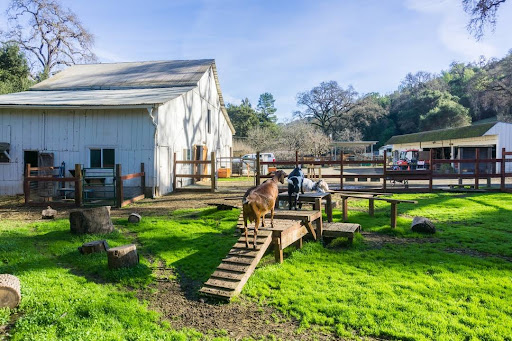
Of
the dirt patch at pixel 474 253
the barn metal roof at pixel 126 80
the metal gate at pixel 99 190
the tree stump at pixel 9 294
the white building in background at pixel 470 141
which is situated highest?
the barn metal roof at pixel 126 80

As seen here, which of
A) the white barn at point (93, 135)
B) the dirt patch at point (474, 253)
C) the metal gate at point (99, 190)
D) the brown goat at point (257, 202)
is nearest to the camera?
the brown goat at point (257, 202)

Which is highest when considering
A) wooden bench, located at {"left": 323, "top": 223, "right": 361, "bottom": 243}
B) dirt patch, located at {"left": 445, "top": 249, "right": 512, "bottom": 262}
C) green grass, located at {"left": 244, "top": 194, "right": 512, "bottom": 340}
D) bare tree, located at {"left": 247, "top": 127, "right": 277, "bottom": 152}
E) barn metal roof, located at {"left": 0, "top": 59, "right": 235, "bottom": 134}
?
barn metal roof, located at {"left": 0, "top": 59, "right": 235, "bottom": 134}

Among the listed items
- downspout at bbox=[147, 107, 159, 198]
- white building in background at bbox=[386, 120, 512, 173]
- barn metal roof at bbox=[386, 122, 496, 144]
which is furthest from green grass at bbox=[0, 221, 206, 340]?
barn metal roof at bbox=[386, 122, 496, 144]

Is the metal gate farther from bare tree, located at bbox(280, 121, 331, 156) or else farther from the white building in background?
bare tree, located at bbox(280, 121, 331, 156)

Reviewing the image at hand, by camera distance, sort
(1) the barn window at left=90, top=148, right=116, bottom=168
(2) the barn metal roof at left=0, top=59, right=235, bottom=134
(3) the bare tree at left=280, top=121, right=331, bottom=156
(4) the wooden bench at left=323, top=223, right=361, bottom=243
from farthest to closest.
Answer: (3) the bare tree at left=280, top=121, right=331, bottom=156, (2) the barn metal roof at left=0, top=59, right=235, bottom=134, (1) the barn window at left=90, top=148, right=116, bottom=168, (4) the wooden bench at left=323, top=223, right=361, bottom=243

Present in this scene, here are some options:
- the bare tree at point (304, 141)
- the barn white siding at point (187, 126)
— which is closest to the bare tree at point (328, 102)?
the bare tree at point (304, 141)

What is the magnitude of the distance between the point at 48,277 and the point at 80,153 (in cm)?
1044

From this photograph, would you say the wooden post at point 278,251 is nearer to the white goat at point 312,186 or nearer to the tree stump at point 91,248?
the white goat at point 312,186

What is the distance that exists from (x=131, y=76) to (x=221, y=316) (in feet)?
66.5

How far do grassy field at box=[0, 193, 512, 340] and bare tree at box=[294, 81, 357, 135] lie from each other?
50071 mm

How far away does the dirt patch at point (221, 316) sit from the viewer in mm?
3684

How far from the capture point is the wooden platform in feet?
15.0

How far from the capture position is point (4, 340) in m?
3.39

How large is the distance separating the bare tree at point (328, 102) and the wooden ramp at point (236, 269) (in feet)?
172
